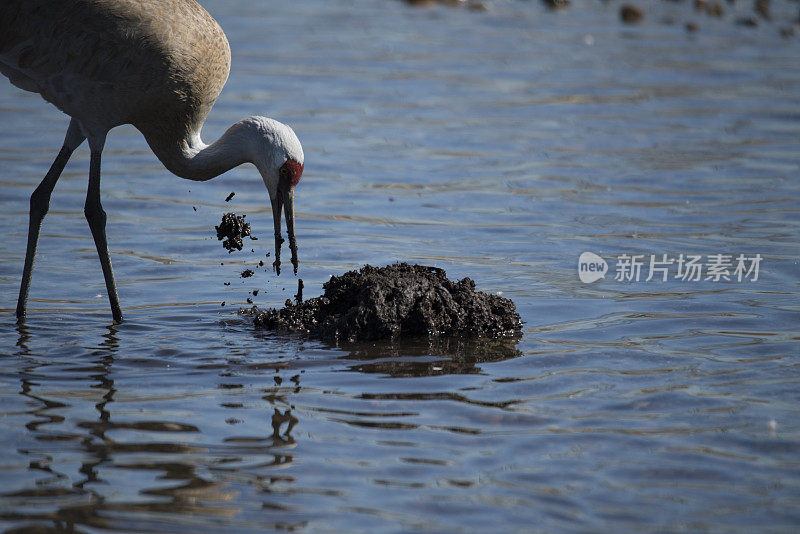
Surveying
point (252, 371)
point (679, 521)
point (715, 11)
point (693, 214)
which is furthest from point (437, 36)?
point (679, 521)

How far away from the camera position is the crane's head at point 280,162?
6.14 m

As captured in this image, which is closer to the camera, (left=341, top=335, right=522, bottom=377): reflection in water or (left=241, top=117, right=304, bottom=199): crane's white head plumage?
(left=341, top=335, right=522, bottom=377): reflection in water

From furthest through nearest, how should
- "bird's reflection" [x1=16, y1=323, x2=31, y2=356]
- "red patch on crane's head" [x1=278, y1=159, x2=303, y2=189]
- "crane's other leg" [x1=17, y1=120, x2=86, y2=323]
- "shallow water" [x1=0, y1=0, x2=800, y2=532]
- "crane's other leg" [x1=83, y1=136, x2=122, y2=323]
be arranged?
"crane's other leg" [x1=17, y1=120, x2=86, y2=323], "crane's other leg" [x1=83, y1=136, x2=122, y2=323], "red patch on crane's head" [x1=278, y1=159, x2=303, y2=189], "bird's reflection" [x1=16, y1=323, x2=31, y2=356], "shallow water" [x1=0, y1=0, x2=800, y2=532]

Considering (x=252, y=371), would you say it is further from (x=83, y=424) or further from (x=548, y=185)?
(x=548, y=185)

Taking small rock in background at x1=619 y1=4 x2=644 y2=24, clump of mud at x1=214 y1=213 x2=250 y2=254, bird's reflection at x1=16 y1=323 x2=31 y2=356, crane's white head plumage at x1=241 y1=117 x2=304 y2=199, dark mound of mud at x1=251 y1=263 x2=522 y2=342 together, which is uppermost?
small rock in background at x1=619 y1=4 x2=644 y2=24

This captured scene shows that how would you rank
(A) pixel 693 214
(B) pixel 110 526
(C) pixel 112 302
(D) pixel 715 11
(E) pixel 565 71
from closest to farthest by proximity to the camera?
(B) pixel 110 526 → (C) pixel 112 302 → (A) pixel 693 214 → (E) pixel 565 71 → (D) pixel 715 11

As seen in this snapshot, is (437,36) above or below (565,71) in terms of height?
above

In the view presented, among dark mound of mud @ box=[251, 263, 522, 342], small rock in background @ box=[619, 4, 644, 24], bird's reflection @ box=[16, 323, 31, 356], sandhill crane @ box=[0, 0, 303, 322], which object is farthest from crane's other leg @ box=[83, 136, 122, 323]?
small rock in background @ box=[619, 4, 644, 24]

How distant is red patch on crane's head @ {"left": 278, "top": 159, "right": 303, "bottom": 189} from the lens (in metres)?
6.13

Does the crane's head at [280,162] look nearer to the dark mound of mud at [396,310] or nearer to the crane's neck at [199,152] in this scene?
the crane's neck at [199,152]

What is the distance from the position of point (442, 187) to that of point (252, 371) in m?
4.48

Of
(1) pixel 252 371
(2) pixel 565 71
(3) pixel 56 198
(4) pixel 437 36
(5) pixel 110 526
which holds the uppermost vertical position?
(4) pixel 437 36

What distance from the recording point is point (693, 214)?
28.6 feet

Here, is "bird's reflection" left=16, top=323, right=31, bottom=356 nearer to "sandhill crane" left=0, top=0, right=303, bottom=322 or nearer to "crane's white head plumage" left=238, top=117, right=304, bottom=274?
"sandhill crane" left=0, top=0, right=303, bottom=322
